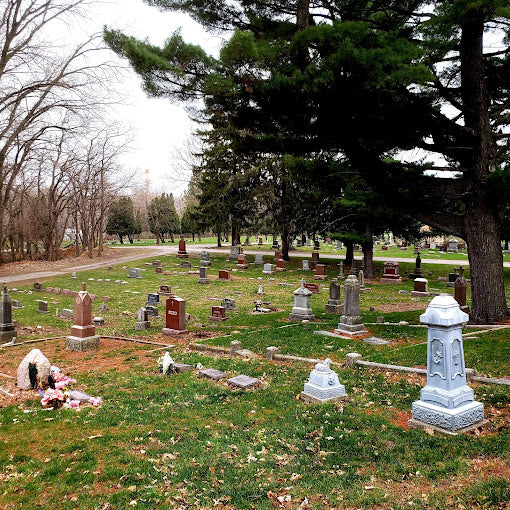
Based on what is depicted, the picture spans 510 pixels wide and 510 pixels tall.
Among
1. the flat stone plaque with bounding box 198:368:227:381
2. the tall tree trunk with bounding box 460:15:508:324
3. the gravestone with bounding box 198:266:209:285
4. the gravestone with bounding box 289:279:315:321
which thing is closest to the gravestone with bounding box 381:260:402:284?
the gravestone with bounding box 198:266:209:285

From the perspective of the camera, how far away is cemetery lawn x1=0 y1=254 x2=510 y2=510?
4.20 meters

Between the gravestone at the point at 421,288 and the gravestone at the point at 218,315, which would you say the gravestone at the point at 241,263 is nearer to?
the gravestone at the point at 421,288

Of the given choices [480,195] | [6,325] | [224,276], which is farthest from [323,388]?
[224,276]

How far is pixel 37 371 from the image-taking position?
7.42 metres

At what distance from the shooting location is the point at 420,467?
4.52m

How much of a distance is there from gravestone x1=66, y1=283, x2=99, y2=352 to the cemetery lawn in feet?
2.95

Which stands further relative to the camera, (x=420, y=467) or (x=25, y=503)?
(x=420, y=467)

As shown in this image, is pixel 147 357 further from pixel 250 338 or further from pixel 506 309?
pixel 506 309

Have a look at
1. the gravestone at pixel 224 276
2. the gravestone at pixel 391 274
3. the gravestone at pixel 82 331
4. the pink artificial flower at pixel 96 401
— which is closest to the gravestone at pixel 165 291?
the gravestone at pixel 224 276

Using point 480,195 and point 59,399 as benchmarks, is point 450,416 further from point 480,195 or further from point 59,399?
point 480,195

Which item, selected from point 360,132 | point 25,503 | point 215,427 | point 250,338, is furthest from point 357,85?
point 25,503

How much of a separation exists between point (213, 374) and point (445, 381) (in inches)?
166

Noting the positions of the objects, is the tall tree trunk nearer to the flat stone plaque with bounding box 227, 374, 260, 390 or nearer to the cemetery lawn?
the cemetery lawn

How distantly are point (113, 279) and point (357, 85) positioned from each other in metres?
20.1
